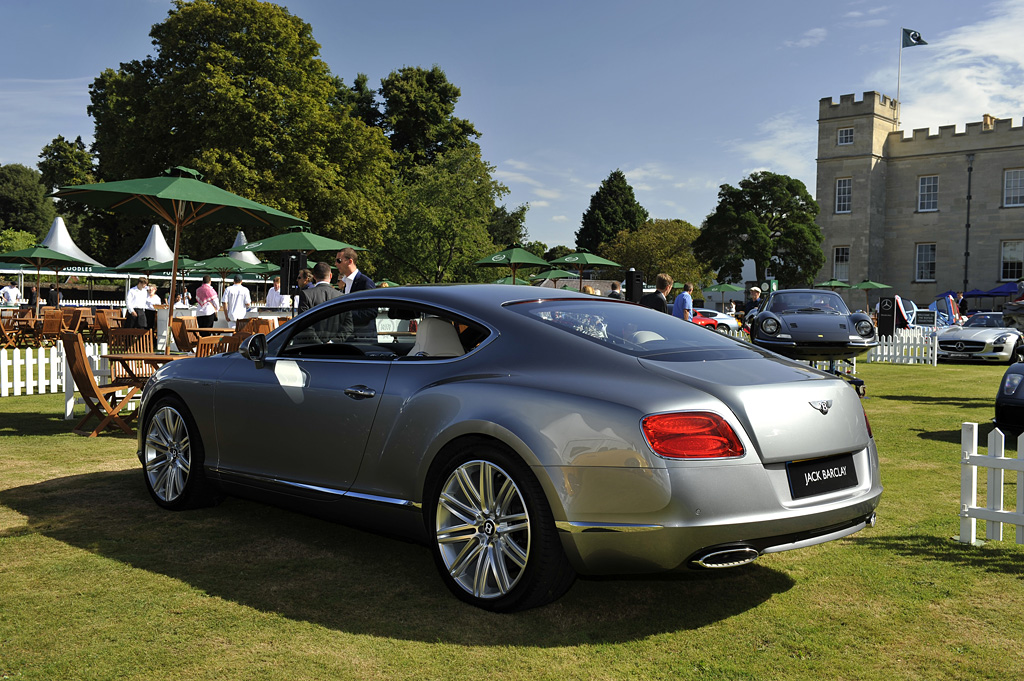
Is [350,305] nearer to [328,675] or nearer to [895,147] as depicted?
[328,675]

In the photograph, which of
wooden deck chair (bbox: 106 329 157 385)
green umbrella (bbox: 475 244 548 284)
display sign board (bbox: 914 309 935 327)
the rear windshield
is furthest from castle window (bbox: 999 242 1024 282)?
the rear windshield

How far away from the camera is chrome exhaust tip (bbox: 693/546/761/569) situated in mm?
3613

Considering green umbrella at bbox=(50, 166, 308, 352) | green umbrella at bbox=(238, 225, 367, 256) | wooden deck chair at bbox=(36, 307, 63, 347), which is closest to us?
green umbrella at bbox=(50, 166, 308, 352)

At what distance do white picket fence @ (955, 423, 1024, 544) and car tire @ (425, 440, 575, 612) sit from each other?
2.81m

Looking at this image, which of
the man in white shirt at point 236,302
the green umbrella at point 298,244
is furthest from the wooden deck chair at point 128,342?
the man in white shirt at point 236,302

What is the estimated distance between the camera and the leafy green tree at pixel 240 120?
1355 inches

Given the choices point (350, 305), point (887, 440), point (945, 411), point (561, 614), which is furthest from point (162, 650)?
point (945, 411)

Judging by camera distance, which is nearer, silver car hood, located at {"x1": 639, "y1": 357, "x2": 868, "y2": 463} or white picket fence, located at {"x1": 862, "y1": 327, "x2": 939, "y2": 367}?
silver car hood, located at {"x1": 639, "y1": 357, "x2": 868, "y2": 463}

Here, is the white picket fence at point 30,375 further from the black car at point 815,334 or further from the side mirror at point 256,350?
the black car at point 815,334

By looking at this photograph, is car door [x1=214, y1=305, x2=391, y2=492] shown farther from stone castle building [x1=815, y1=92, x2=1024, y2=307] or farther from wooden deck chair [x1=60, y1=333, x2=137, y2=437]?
stone castle building [x1=815, y1=92, x2=1024, y2=307]

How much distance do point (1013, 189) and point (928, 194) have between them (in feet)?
16.1

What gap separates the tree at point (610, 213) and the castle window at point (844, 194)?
3324 cm

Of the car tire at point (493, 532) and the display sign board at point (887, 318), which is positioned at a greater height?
the display sign board at point (887, 318)

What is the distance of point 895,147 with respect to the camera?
59125 mm
